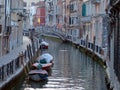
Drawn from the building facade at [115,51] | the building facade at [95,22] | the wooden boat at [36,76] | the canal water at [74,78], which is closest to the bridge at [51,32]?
the building facade at [95,22]

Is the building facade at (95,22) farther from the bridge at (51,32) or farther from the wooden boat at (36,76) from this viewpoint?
the wooden boat at (36,76)

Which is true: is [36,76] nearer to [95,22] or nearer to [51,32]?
[95,22]

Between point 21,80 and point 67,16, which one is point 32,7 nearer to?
point 67,16

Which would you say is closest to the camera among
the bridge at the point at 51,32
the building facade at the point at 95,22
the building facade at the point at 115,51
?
the building facade at the point at 115,51

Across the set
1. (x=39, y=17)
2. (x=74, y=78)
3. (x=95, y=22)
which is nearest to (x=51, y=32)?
(x=95, y=22)

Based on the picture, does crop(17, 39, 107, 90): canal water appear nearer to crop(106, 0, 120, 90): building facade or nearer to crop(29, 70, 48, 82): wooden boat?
crop(29, 70, 48, 82): wooden boat

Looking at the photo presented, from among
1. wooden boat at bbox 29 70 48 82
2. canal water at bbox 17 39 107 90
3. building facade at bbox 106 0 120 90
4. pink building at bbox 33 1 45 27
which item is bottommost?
canal water at bbox 17 39 107 90

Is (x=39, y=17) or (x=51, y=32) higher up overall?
(x=39, y=17)

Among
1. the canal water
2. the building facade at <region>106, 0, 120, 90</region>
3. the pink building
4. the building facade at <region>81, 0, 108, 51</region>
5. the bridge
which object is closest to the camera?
the building facade at <region>106, 0, 120, 90</region>

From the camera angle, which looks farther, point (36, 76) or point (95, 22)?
point (95, 22)

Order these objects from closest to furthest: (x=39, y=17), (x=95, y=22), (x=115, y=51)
Answer: (x=115, y=51)
(x=95, y=22)
(x=39, y=17)

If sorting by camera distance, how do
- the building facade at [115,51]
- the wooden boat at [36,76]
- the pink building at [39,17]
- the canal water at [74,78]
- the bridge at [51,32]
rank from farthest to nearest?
the pink building at [39,17] → the bridge at [51,32] → the wooden boat at [36,76] → the canal water at [74,78] → the building facade at [115,51]

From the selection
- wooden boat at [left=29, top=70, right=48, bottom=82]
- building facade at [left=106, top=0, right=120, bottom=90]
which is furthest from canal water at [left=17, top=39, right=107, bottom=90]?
building facade at [left=106, top=0, right=120, bottom=90]

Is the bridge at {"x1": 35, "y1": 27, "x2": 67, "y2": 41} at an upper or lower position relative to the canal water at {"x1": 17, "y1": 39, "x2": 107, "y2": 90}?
upper
